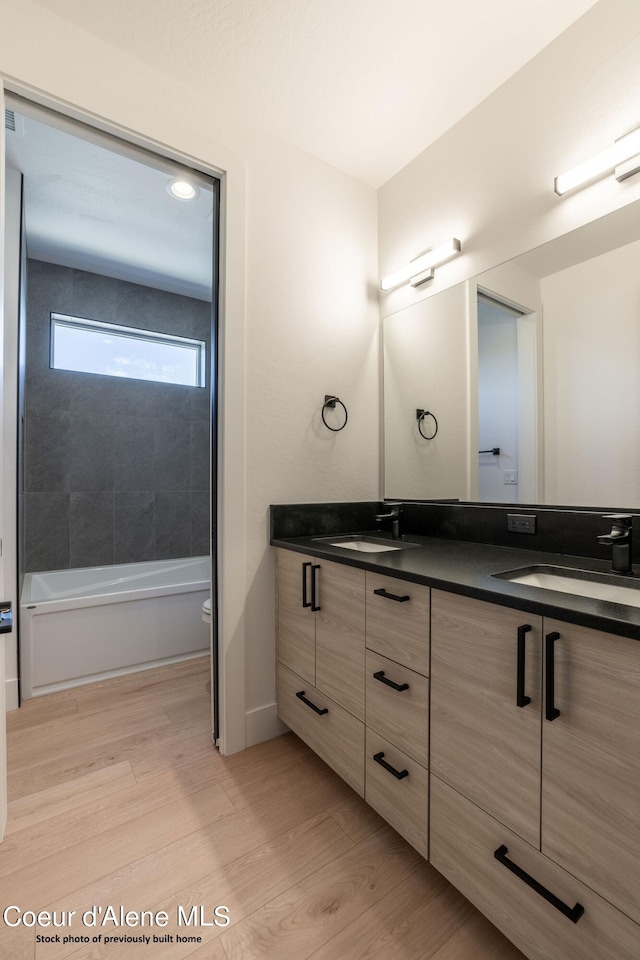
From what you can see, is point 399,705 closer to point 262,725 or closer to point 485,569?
point 485,569

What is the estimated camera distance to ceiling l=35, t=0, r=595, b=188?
4.65 ft

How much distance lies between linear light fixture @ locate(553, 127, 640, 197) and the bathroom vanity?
47.8 inches

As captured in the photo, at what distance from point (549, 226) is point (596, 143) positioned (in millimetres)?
246

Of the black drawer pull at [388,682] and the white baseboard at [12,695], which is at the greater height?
the black drawer pull at [388,682]

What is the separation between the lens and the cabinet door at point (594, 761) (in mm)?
736

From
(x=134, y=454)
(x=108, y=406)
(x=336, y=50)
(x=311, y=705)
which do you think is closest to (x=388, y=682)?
(x=311, y=705)

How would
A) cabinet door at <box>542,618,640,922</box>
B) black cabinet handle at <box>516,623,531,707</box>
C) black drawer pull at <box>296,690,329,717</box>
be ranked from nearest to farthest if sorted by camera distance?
1. cabinet door at <box>542,618,640,922</box>
2. black cabinet handle at <box>516,623,531,707</box>
3. black drawer pull at <box>296,690,329,717</box>

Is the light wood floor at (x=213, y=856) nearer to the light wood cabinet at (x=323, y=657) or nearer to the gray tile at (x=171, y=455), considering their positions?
the light wood cabinet at (x=323, y=657)

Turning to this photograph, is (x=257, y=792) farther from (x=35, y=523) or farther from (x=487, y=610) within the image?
(x=35, y=523)

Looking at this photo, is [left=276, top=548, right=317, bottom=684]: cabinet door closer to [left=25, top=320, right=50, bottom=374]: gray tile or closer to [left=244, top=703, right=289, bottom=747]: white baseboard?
[left=244, top=703, right=289, bottom=747]: white baseboard

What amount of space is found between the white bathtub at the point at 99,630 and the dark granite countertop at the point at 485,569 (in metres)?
1.18

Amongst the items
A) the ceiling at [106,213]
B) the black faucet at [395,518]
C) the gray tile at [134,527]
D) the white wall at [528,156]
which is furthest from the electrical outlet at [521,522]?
the gray tile at [134,527]

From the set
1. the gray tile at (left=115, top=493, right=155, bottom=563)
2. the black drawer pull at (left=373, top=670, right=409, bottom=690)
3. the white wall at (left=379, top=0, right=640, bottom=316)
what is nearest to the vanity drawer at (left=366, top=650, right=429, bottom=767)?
the black drawer pull at (left=373, top=670, right=409, bottom=690)

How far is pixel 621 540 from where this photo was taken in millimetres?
1179
